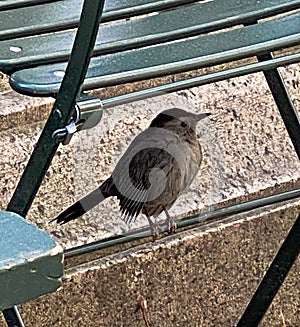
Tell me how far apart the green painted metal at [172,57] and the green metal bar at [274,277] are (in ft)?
1.89

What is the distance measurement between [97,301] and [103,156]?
1.22ft

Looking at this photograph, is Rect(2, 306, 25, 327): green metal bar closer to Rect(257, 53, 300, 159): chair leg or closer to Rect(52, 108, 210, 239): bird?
Rect(257, 53, 300, 159): chair leg

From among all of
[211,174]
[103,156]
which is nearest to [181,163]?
[211,174]

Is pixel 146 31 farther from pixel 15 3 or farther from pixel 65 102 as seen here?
pixel 65 102

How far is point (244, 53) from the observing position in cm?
187

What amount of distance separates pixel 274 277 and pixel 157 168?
2.15ft

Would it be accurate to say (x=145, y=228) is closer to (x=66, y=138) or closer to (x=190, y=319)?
(x=190, y=319)

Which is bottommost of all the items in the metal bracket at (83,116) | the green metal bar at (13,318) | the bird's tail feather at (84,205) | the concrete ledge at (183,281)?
the concrete ledge at (183,281)

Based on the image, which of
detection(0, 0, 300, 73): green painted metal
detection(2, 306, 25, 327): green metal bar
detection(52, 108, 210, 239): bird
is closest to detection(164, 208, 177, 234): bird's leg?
detection(52, 108, 210, 239): bird

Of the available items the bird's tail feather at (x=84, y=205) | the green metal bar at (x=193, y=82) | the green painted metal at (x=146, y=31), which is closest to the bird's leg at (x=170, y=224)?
the bird's tail feather at (x=84, y=205)

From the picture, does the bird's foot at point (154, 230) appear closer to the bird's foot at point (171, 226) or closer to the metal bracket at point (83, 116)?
the bird's foot at point (171, 226)

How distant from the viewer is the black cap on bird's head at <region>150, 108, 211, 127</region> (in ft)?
10.1

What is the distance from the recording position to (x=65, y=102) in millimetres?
1643

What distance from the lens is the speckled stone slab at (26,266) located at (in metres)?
1.31
